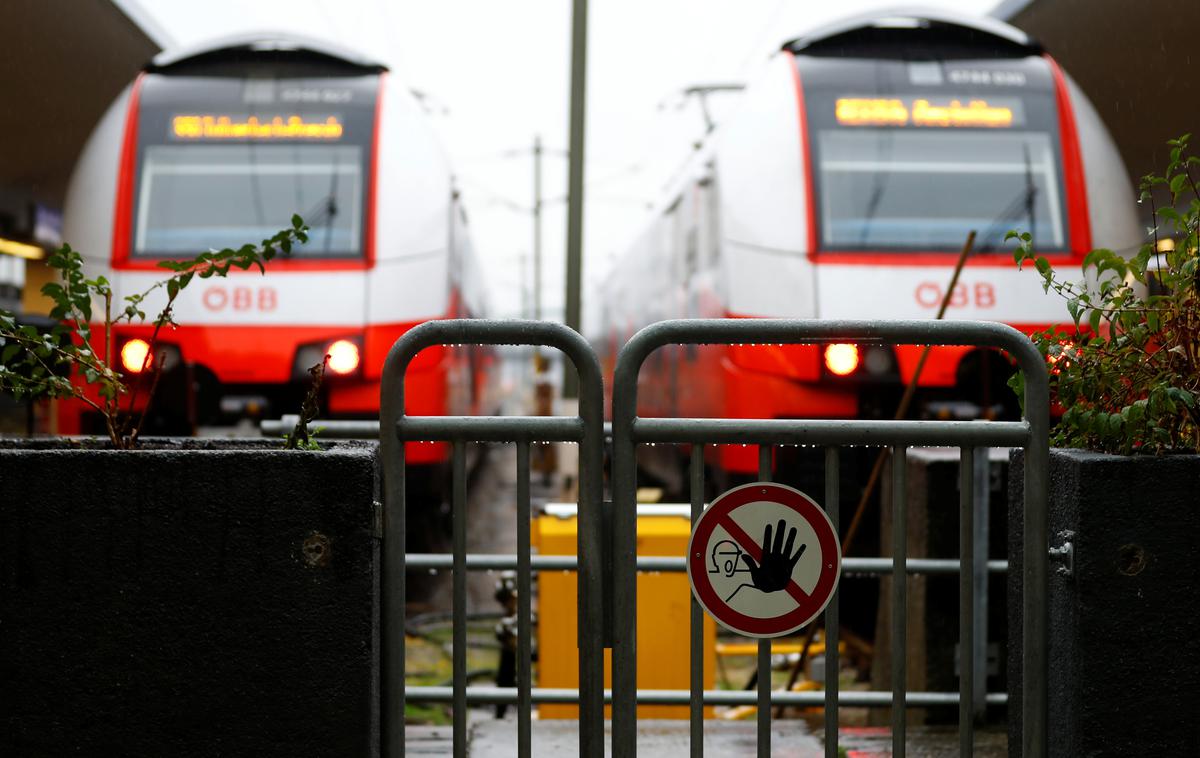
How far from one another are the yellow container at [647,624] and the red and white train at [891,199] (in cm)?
212

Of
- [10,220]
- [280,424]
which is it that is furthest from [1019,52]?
[10,220]

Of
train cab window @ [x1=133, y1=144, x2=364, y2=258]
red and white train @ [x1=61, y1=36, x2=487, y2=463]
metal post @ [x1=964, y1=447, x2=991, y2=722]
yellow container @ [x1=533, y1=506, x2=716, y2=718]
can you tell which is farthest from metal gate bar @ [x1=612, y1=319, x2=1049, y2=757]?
train cab window @ [x1=133, y1=144, x2=364, y2=258]

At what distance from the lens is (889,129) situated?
8.31 meters

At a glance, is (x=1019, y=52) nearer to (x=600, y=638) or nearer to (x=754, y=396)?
(x=754, y=396)

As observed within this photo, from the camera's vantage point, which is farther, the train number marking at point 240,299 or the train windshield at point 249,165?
the train windshield at point 249,165

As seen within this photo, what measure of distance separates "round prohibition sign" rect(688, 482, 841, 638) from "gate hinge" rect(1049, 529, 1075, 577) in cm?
51

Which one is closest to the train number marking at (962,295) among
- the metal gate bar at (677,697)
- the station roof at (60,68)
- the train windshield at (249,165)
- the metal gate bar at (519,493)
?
the train windshield at (249,165)

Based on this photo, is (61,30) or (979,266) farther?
(61,30)

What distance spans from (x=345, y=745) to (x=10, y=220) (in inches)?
1024

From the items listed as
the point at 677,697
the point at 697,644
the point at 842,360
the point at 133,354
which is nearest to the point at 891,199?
the point at 842,360

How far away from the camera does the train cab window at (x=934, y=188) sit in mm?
8047

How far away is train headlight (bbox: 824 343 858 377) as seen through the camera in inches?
295

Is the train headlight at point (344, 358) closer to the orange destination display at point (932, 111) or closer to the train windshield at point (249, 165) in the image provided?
the train windshield at point (249, 165)

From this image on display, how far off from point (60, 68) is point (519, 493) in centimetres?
1675
